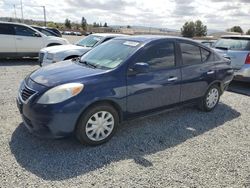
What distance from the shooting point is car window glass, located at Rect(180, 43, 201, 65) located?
4676 millimetres

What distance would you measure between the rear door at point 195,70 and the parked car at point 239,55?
2.39 m

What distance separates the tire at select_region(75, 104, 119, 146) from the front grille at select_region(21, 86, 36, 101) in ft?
2.48

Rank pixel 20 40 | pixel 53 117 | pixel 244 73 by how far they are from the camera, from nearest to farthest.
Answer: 1. pixel 53 117
2. pixel 244 73
3. pixel 20 40

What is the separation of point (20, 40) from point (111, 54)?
26.4ft

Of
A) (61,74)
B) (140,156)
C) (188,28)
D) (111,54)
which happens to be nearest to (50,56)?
(111,54)

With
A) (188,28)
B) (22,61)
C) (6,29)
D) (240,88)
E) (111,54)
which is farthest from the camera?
(188,28)

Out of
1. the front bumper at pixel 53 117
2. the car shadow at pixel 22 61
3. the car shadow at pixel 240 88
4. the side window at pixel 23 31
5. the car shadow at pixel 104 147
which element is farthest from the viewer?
the side window at pixel 23 31

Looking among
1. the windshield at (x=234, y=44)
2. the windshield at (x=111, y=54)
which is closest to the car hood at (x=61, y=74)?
the windshield at (x=111, y=54)

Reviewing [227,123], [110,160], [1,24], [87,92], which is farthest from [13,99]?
[1,24]

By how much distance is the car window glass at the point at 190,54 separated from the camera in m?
4.68

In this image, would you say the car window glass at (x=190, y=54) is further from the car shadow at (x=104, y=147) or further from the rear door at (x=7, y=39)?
the rear door at (x=7, y=39)

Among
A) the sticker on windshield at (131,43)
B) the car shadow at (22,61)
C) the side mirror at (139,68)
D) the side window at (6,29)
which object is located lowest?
the car shadow at (22,61)

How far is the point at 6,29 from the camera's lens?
35.4 feet

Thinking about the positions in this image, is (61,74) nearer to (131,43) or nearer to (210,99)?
(131,43)
